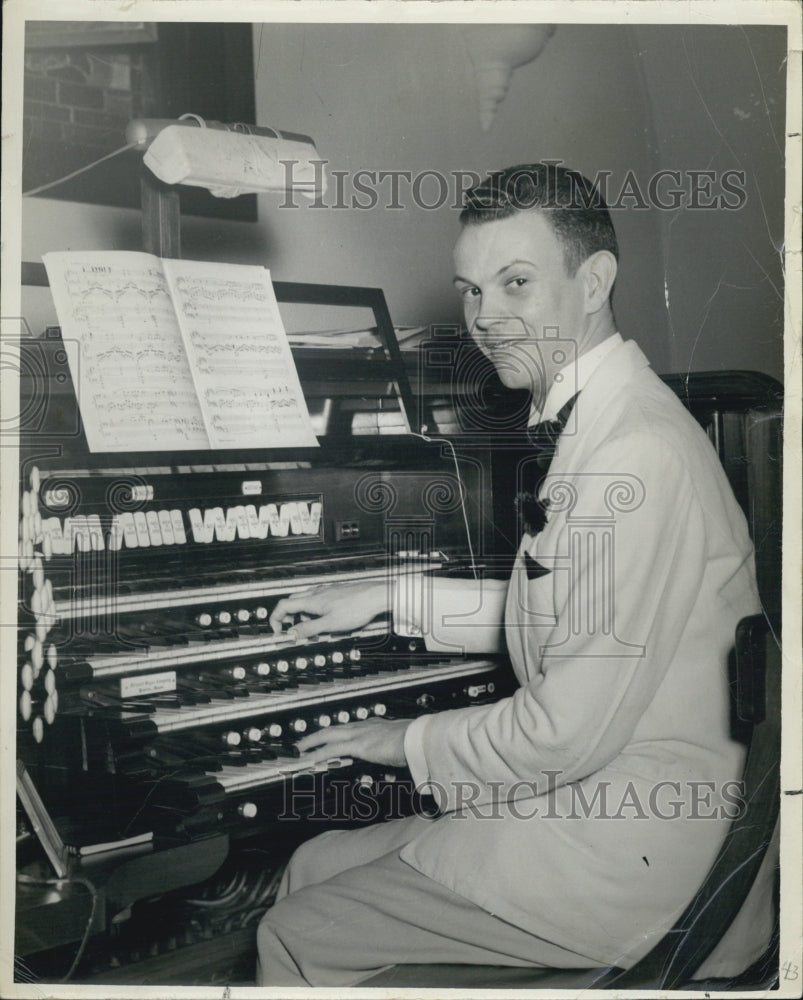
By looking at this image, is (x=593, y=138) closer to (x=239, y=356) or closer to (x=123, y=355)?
(x=239, y=356)

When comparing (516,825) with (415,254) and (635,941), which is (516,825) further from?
(415,254)

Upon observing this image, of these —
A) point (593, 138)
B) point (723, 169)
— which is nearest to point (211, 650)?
point (593, 138)

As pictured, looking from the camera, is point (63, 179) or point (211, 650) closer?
point (211, 650)

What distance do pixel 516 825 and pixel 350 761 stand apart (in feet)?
1.35

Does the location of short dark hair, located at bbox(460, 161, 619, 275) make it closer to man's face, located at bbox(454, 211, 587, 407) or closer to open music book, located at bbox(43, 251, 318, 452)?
man's face, located at bbox(454, 211, 587, 407)

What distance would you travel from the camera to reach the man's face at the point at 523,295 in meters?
2.12

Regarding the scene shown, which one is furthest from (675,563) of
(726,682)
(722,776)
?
(722,776)

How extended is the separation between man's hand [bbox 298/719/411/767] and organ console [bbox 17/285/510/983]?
1.6 inches

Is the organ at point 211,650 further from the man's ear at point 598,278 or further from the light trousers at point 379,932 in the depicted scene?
the man's ear at point 598,278

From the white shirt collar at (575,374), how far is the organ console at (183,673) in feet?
0.95

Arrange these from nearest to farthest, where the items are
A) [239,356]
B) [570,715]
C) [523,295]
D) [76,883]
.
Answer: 1. [570,715]
2. [76,883]
3. [523,295]
4. [239,356]

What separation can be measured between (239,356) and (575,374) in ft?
2.68

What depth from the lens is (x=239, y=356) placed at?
2246mm

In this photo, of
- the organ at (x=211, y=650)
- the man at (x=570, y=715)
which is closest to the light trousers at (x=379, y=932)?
the man at (x=570, y=715)
